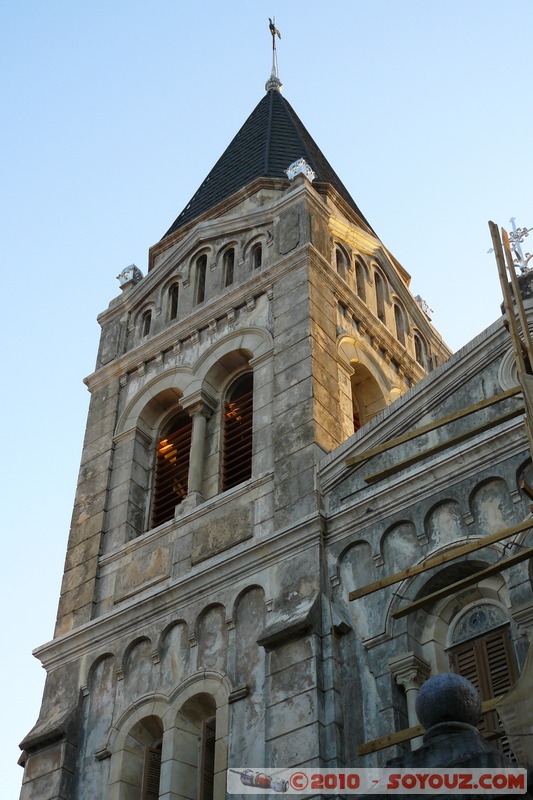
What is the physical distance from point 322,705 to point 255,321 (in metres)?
9.88

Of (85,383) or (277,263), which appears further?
(85,383)

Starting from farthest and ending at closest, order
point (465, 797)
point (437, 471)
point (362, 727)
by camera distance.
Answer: point (437, 471), point (362, 727), point (465, 797)

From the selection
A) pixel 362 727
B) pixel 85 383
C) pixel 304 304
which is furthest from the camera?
pixel 85 383

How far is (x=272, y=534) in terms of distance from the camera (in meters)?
19.8

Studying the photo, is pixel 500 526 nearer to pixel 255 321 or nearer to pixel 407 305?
pixel 255 321

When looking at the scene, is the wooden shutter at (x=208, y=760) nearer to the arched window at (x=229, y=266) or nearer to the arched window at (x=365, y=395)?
the arched window at (x=365, y=395)

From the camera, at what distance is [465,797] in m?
8.77

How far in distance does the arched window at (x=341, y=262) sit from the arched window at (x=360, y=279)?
1.95 ft

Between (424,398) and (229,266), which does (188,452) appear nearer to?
(229,266)

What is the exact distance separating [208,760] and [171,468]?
7.25 m

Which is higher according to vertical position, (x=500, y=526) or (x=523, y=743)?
(x=500, y=526)

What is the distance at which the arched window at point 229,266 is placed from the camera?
27297 mm

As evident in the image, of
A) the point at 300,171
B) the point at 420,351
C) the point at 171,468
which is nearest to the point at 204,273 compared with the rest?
the point at 300,171

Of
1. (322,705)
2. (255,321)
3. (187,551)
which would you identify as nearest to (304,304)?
(255,321)
